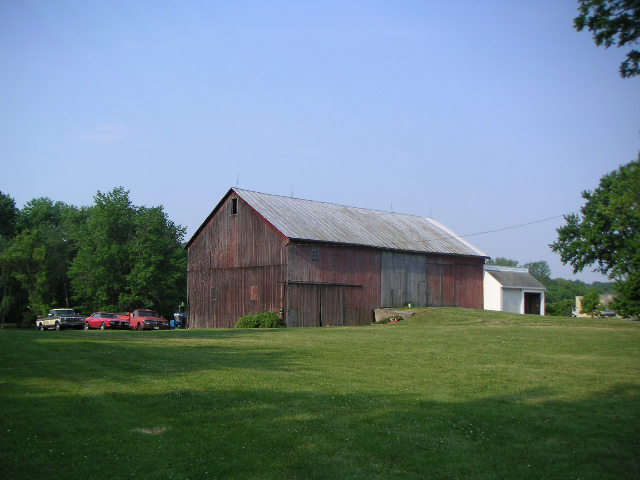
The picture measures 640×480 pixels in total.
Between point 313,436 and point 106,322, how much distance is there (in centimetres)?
4655

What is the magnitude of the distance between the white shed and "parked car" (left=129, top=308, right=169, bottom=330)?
33.6 metres

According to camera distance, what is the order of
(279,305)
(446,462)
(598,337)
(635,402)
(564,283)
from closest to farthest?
1. (446,462)
2. (635,402)
3. (598,337)
4. (279,305)
5. (564,283)

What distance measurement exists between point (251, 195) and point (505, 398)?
3926 cm

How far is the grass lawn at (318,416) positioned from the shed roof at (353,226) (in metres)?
27.9

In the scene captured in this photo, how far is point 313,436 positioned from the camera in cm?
1027

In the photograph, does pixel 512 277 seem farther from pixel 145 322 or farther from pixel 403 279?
pixel 145 322

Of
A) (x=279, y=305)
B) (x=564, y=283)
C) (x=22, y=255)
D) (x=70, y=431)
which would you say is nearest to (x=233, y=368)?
(x=70, y=431)

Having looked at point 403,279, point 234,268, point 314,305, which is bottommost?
point 314,305

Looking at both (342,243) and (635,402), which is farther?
(342,243)

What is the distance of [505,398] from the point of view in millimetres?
13453

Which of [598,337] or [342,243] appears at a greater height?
[342,243]

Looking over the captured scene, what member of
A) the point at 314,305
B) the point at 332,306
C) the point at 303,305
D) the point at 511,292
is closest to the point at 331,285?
the point at 332,306

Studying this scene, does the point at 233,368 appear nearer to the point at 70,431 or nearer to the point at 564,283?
the point at 70,431

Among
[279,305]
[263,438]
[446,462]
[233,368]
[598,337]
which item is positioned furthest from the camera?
[279,305]
